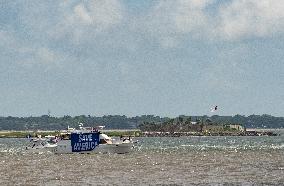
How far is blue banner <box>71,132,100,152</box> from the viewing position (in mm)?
102994

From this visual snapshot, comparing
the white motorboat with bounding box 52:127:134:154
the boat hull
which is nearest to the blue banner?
the white motorboat with bounding box 52:127:134:154

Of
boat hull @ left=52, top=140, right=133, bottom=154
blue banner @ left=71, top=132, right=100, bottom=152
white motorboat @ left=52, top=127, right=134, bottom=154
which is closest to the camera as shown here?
blue banner @ left=71, top=132, right=100, bottom=152

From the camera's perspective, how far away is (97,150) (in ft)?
339

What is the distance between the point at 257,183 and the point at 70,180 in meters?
14.6

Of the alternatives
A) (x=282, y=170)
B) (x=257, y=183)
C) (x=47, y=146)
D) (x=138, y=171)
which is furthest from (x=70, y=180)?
(x=47, y=146)

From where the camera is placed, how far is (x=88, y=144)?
10312 cm

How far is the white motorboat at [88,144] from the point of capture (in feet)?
338

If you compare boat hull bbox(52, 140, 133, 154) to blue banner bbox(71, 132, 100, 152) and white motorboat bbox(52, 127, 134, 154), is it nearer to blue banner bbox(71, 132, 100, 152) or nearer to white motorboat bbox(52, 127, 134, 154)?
white motorboat bbox(52, 127, 134, 154)

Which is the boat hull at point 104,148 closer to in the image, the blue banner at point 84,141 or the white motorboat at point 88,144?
the white motorboat at point 88,144

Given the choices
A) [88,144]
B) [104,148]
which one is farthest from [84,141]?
[104,148]

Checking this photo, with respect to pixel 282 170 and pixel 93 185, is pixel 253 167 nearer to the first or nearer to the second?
pixel 282 170

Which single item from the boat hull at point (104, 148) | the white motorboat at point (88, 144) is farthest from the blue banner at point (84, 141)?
the boat hull at point (104, 148)

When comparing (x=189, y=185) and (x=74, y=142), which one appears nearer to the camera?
(x=189, y=185)

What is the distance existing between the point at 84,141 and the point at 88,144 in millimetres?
722
